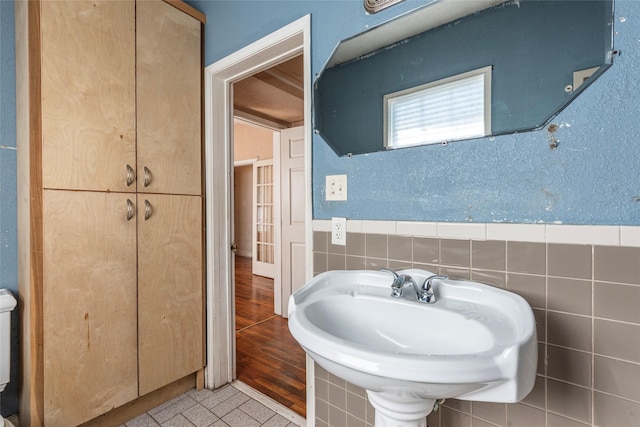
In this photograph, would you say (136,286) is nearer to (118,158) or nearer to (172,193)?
(172,193)

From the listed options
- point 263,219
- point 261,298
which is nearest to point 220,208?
point 261,298

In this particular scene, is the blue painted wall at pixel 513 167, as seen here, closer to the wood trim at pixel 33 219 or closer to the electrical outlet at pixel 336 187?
the electrical outlet at pixel 336 187

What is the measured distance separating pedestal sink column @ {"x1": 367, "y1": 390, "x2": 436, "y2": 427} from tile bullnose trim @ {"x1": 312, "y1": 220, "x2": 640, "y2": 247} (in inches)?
20.4

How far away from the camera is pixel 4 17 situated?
4.49 ft

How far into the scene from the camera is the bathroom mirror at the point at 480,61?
2.68ft

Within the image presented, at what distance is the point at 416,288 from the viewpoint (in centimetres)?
95

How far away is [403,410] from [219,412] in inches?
50.2

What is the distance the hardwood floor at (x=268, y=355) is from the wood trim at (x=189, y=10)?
2.35 m

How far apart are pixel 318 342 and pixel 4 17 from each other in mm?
2070

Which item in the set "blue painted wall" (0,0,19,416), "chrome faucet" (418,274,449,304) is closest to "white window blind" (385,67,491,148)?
"chrome faucet" (418,274,449,304)

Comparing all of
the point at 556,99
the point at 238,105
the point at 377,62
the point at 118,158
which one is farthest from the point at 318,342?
the point at 238,105

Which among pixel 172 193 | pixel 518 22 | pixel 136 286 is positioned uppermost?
pixel 518 22

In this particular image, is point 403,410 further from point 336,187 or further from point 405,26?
point 405,26

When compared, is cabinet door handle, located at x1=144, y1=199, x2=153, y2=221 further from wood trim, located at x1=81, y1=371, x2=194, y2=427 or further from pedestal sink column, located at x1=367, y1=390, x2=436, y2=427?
pedestal sink column, located at x1=367, y1=390, x2=436, y2=427
